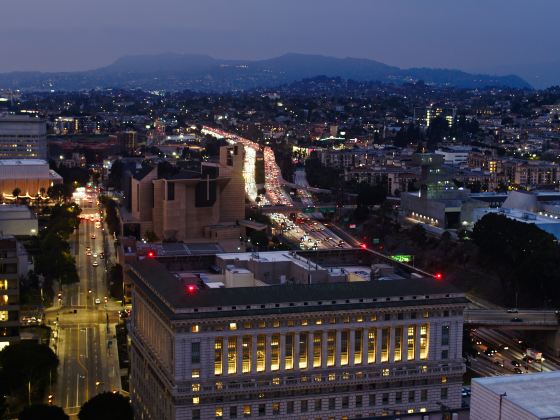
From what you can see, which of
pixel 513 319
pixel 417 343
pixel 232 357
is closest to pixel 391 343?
pixel 417 343

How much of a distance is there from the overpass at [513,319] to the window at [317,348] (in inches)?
518

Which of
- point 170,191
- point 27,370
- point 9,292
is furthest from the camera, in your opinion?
point 170,191

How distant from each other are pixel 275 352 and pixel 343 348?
196cm

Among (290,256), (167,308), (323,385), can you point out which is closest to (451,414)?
(323,385)

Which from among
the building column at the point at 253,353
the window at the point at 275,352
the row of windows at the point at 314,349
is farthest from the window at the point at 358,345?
the building column at the point at 253,353

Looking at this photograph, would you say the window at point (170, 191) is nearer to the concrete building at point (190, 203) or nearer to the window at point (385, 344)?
the concrete building at point (190, 203)

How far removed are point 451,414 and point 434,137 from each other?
355 feet

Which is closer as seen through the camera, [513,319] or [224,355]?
[224,355]

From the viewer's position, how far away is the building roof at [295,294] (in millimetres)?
27969

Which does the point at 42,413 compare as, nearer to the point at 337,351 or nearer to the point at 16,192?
the point at 337,351

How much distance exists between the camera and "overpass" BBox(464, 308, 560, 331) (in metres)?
41.2

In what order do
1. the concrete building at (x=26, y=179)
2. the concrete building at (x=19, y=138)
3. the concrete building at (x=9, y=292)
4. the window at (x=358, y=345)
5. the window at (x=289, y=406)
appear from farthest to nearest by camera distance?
the concrete building at (x=19, y=138)
the concrete building at (x=26, y=179)
the concrete building at (x=9, y=292)
the window at (x=358, y=345)
the window at (x=289, y=406)

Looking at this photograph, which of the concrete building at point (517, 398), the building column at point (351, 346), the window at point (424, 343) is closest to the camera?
the concrete building at point (517, 398)

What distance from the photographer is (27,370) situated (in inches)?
1320
